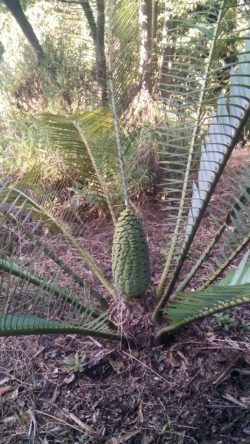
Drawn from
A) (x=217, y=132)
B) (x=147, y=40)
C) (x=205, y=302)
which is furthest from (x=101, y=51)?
(x=147, y=40)

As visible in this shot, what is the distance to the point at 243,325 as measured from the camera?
171cm

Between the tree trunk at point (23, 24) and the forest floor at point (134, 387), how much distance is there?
401 centimetres

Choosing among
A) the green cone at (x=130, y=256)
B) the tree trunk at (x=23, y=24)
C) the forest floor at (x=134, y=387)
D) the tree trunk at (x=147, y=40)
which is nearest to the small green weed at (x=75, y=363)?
the forest floor at (x=134, y=387)

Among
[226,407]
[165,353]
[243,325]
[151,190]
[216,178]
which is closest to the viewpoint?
[216,178]

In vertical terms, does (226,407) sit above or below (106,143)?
below

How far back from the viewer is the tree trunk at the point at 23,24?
483 cm

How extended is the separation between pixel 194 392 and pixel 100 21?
4.87 feet

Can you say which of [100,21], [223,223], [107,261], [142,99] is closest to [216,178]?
[223,223]

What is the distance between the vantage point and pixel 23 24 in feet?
16.0

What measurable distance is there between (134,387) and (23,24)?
15.3ft

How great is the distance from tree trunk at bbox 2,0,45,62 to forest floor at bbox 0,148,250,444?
158 inches

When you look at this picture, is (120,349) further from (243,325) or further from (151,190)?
(151,190)

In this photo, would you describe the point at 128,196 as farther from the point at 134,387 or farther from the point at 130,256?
the point at 134,387

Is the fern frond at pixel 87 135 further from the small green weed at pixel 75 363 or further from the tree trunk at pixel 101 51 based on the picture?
the small green weed at pixel 75 363
